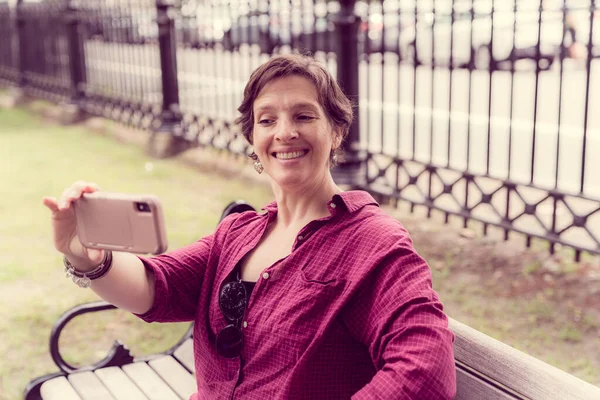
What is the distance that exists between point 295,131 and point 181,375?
131 centimetres

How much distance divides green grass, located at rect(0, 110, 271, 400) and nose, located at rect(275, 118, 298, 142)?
228 cm

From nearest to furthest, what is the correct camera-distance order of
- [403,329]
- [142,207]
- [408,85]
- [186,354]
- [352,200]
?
[403,329]
[142,207]
[352,200]
[186,354]
[408,85]

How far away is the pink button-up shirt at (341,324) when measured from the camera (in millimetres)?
1687

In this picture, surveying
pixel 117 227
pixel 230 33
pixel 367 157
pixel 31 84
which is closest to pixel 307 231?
pixel 117 227

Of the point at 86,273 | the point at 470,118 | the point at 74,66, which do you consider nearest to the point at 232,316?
the point at 86,273

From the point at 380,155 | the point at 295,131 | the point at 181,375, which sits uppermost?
the point at 295,131

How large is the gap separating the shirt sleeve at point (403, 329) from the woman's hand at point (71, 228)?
0.70 meters

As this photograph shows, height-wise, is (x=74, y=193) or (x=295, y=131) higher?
(x=295, y=131)

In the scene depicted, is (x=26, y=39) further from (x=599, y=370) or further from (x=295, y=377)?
(x=295, y=377)

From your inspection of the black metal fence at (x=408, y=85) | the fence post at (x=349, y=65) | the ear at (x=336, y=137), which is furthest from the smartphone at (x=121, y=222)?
the fence post at (x=349, y=65)

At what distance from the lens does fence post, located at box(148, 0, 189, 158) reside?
29.5 feet

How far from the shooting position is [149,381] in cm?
295

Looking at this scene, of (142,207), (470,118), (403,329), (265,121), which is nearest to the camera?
(403,329)

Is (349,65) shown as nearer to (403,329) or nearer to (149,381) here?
(149,381)
